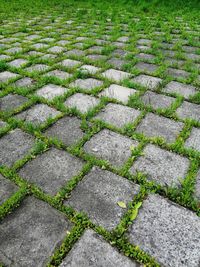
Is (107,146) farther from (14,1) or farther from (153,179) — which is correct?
(14,1)

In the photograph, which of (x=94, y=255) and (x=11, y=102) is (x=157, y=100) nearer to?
(x=11, y=102)

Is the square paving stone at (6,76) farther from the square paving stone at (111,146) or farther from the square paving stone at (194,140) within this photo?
the square paving stone at (194,140)

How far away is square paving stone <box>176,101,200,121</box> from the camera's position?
316cm

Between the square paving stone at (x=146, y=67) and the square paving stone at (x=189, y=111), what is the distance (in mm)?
1112

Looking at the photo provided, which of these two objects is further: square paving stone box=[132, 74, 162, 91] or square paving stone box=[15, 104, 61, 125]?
square paving stone box=[132, 74, 162, 91]

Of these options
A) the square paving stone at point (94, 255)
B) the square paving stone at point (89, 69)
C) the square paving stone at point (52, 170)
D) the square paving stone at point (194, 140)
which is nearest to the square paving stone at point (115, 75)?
the square paving stone at point (89, 69)

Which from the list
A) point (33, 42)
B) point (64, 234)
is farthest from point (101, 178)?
point (33, 42)

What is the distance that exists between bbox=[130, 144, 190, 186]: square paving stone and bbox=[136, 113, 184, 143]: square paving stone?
0.24m

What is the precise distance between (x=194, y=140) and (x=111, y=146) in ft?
2.76

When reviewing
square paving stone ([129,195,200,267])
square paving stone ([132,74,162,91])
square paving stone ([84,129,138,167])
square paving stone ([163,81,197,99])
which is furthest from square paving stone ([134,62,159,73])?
square paving stone ([129,195,200,267])

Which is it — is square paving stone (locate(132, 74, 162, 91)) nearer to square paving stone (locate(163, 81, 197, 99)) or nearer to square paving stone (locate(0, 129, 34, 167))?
square paving stone (locate(163, 81, 197, 99))

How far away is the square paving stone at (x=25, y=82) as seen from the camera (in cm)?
390

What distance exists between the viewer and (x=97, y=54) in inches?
199

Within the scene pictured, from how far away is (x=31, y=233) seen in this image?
1913 millimetres
